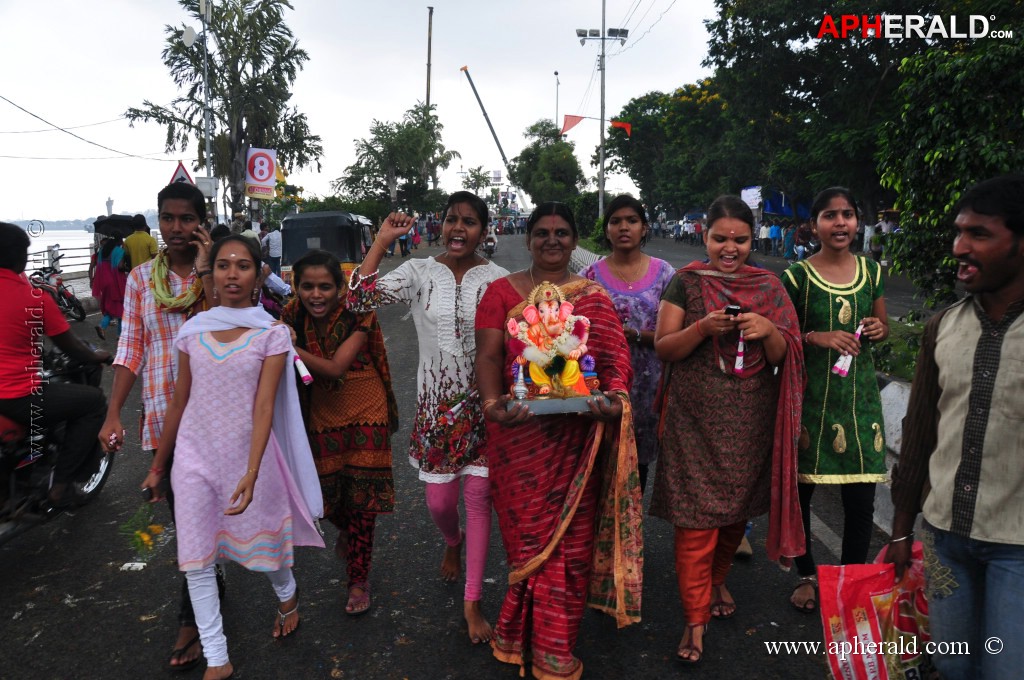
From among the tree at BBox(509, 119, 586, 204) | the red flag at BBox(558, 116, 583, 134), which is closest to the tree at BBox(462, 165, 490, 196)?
the tree at BBox(509, 119, 586, 204)

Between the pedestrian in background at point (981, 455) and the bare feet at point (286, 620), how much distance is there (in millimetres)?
2454

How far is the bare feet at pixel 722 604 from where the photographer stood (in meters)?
3.18

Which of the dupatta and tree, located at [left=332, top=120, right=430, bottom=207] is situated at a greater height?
tree, located at [left=332, top=120, right=430, bottom=207]

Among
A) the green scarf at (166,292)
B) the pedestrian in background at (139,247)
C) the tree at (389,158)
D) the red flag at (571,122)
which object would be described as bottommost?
the green scarf at (166,292)

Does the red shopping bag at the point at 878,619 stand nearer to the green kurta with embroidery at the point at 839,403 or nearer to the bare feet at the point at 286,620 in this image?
the green kurta with embroidery at the point at 839,403

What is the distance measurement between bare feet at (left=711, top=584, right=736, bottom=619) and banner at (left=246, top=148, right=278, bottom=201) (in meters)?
19.8

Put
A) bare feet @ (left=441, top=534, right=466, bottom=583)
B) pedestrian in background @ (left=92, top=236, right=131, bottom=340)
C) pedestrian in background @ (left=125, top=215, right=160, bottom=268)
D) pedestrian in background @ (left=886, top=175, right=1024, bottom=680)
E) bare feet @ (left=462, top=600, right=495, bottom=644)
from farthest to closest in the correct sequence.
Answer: pedestrian in background @ (left=92, top=236, right=131, bottom=340) < pedestrian in background @ (left=125, top=215, right=160, bottom=268) < bare feet @ (left=441, top=534, right=466, bottom=583) < bare feet @ (left=462, top=600, right=495, bottom=644) < pedestrian in background @ (left=886, top=175, right=1024, bottom=680)

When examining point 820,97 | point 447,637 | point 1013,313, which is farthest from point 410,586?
point 820,97

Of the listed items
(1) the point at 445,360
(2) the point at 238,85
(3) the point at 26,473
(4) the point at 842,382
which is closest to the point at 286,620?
(1) the point at 445,360

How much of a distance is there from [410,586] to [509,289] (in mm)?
1644

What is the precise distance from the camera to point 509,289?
292cm

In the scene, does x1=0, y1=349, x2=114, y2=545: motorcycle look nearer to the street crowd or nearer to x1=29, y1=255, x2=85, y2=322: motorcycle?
the street crowd

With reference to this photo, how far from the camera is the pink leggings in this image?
310 cm

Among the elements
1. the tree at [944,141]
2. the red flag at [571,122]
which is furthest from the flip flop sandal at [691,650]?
the red flag at [571,122]
